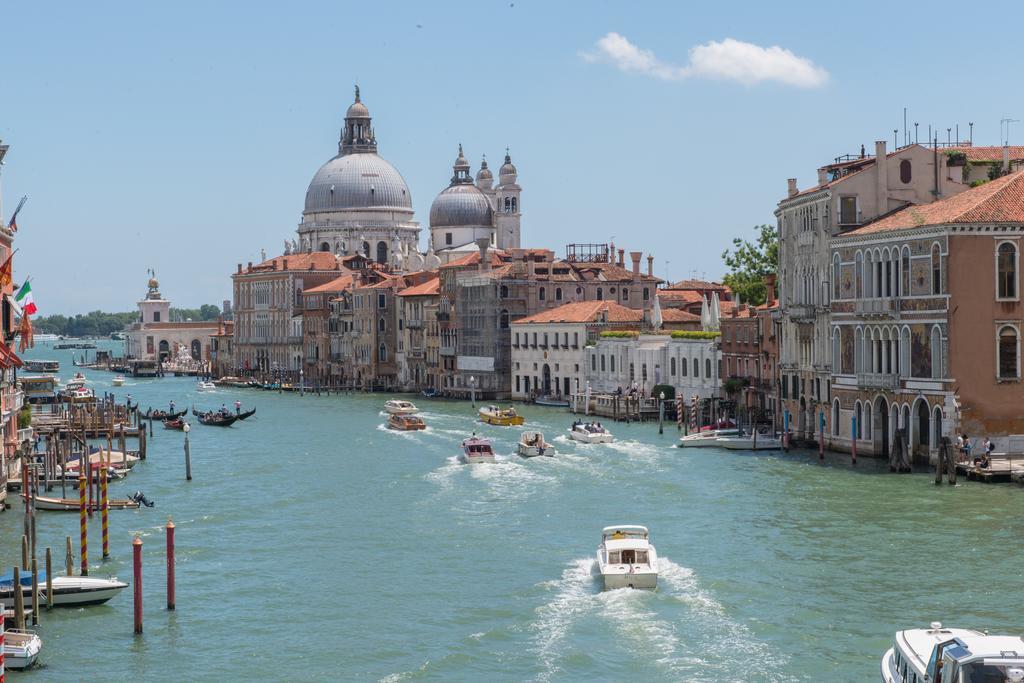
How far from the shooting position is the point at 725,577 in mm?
26719

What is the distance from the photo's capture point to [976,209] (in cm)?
3800

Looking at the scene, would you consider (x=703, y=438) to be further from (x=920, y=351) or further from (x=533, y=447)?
(x=920, y=351)

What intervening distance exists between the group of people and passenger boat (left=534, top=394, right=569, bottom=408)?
32.5 meters

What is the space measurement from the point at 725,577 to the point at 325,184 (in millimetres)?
100898

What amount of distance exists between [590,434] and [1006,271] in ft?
48.4

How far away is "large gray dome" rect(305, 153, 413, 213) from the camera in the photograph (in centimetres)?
12400

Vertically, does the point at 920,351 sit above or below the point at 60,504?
above

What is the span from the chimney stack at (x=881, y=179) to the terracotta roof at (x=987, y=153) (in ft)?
6.77

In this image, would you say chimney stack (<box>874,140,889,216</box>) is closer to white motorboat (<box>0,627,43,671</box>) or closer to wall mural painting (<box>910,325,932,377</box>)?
wall mural painting (<box>910,325,932,377</box>)

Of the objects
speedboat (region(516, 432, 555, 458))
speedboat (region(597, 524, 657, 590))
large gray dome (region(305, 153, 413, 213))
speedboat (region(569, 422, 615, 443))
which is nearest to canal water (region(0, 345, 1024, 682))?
speedboat (region(597, 524, 657, 590))

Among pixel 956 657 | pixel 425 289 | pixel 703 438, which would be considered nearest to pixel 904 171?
pixel 703 438

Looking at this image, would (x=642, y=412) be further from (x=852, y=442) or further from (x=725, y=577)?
(x=725, y=577)

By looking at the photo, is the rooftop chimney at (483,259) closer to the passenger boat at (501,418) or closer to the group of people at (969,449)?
the passenger boat at (501,418)

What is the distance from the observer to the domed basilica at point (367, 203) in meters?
112
